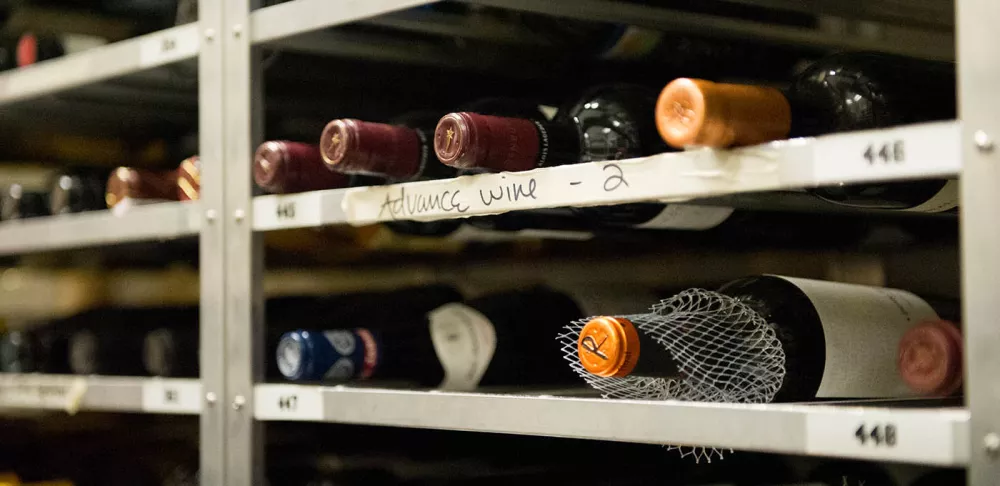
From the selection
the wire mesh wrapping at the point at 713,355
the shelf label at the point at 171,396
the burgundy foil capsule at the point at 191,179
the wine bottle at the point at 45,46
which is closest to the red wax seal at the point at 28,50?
the wine bottle at the point at 45,46

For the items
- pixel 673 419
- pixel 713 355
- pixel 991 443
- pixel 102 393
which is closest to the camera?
pixel 991 443

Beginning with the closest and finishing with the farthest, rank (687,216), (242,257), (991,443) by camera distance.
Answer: (991,443) → (687,216) → (242,257)

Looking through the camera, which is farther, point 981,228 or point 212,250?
point 212,250

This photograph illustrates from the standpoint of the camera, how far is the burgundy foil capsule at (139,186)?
3.52 feet

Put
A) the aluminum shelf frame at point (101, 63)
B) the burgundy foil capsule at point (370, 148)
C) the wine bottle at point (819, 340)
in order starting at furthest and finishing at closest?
Result: the aluminum shelf frame at point (101, 63) < the burgundy foil capsule at point (370, 148) < the wine bottle at point (819, 340)

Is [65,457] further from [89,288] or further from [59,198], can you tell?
[59,198]

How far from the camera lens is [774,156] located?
2.03 feet

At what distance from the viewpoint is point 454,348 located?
0.93 m

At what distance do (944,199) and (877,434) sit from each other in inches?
9.2

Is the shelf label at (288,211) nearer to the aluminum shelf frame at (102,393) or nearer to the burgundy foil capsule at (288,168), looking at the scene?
the burgundy foil capsule at (288,168)

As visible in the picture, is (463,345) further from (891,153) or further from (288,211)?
(891,153)

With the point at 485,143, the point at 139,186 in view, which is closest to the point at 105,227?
the point at 139,186

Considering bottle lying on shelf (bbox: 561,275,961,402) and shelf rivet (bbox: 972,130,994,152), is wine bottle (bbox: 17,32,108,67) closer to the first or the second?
bottle lying on shelf (bbox: 561,275,961,402)

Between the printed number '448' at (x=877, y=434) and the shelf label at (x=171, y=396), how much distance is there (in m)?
0.61
